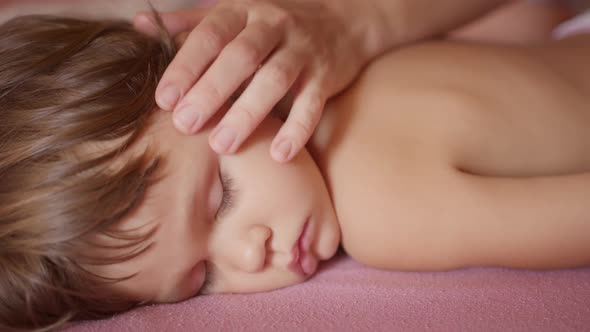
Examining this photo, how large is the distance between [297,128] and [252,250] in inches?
6.9

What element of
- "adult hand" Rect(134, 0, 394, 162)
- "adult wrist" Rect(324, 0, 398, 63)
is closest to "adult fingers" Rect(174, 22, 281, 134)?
"adult hand" Rect(134, 0, 394, 162)

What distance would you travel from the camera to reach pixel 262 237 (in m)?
0.77

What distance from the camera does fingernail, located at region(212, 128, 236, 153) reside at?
2.35 ft

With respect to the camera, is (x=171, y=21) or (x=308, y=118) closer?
(x=308, y=118)

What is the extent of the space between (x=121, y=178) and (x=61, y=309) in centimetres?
19

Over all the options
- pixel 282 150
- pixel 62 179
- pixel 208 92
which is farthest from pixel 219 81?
pixel 62 179

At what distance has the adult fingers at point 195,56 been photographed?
70cm

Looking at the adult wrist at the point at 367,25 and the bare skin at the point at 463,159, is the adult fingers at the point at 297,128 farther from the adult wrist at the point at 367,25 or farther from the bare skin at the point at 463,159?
the adult wrist at the point at 367,25

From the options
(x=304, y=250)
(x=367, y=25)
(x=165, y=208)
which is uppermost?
(x=367, y=25)

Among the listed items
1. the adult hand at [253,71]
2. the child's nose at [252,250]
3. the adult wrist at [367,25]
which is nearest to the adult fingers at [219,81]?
the adult hand at [253,71]

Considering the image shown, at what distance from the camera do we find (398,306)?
0.72m

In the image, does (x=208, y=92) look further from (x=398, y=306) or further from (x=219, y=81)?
(x=398, y=306)

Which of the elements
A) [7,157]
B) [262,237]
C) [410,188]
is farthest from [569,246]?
[7,157]

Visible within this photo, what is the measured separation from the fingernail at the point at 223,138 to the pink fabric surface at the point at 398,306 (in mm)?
220
